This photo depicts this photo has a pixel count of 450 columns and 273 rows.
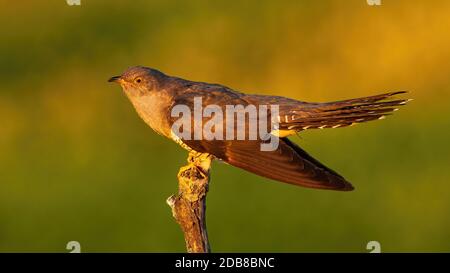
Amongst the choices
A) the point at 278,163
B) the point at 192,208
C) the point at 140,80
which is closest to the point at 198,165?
the point at 192,208

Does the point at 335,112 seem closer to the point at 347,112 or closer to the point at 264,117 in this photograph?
the point at 347,112

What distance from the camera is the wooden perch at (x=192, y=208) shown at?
287 inches

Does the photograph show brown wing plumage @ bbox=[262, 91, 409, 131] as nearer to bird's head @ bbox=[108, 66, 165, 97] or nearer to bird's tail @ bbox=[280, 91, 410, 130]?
bird's tail @ bbox=[280, 91, 410, 130]

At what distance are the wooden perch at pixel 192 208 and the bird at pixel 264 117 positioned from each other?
0.30 m

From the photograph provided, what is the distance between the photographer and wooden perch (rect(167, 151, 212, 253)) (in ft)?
23.9

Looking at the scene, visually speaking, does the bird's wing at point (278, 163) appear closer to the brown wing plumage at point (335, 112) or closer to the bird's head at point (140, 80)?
the brown wing plumage at point (335, 112)

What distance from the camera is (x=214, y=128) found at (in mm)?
7797

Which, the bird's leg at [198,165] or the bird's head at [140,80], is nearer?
the bird's leg at [198,165]

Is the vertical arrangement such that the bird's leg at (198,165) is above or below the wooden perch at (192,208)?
above

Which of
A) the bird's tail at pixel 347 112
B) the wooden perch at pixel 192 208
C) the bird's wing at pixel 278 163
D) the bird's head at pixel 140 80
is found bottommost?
the wooden perch at pixel 192 208

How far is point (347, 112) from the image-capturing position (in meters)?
7.76

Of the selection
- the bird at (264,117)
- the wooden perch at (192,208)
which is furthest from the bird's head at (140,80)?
the wooden perch at (192,208)

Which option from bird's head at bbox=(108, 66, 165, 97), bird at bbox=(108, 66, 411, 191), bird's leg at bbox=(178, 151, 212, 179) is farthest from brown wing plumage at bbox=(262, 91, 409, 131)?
bird's head at bbox=(108, 66, 165, 97)

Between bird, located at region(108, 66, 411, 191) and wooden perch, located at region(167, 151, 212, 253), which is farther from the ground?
bird, located at region(108, 66, 411, 191)
